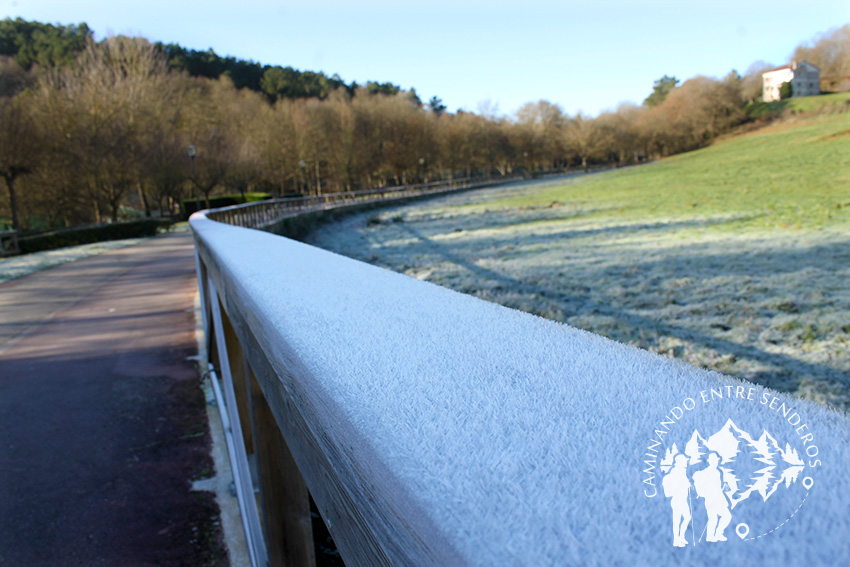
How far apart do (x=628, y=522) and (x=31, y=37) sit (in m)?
96.9

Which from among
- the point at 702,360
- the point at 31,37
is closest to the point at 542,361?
the point at 702,360

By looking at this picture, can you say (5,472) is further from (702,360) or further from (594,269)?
(594,269)

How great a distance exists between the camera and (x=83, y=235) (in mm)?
23953

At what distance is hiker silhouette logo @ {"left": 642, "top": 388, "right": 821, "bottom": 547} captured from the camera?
0.51 metres

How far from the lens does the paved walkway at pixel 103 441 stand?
3.13m

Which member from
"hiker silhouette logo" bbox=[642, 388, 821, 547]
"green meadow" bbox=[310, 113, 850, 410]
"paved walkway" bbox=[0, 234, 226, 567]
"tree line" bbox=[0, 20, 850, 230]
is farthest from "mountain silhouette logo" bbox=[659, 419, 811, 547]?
"tree line" bbox=[0, 20, 850, 230]

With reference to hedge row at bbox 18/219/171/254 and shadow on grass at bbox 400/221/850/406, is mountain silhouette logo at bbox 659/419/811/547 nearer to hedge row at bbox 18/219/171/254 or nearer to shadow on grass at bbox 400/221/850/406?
shadow on grass at bbox 400/221/850/406

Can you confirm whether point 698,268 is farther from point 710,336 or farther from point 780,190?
point 780,190

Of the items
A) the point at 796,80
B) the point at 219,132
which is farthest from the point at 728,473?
the point at 219,132

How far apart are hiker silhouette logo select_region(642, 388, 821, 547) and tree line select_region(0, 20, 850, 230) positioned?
103ft

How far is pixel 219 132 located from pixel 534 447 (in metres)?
50.2

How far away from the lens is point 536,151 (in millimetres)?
97188

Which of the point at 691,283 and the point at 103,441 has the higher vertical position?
the point at 691,283

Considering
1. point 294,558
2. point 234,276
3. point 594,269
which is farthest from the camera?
point 594,269
